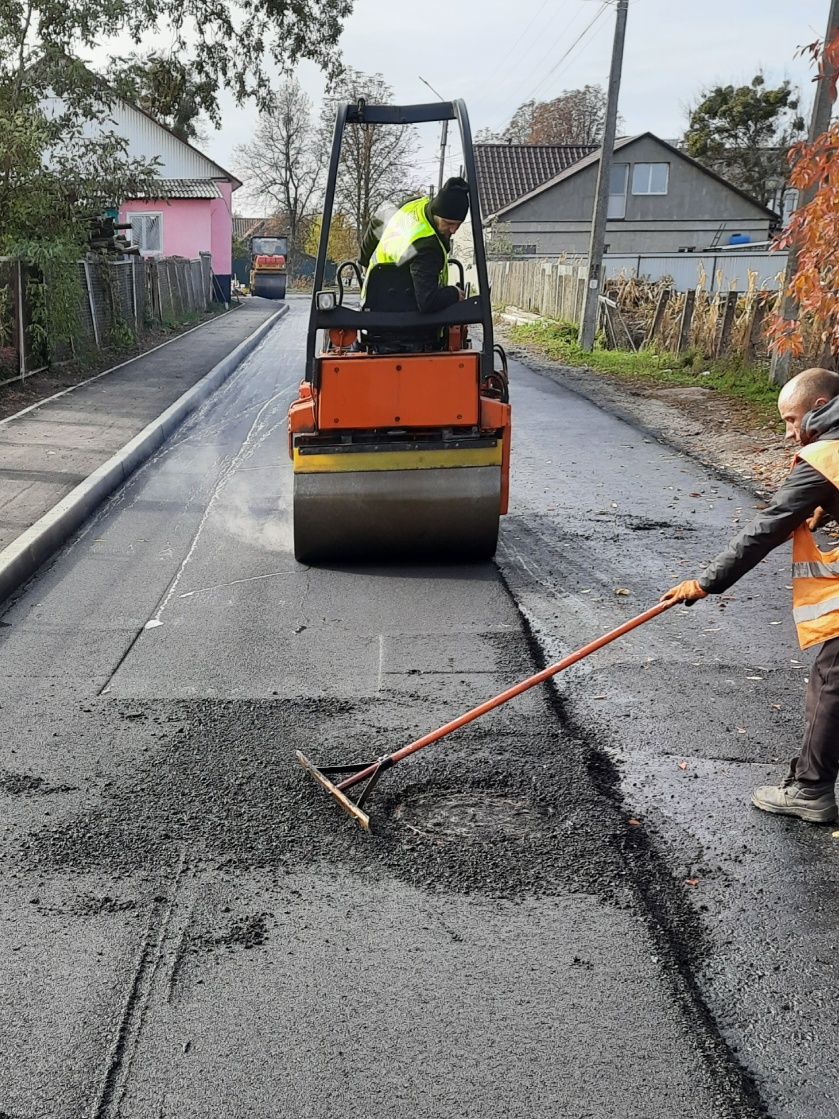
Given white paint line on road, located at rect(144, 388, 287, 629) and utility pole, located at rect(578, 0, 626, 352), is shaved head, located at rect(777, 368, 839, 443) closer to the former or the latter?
white paint line on road, located at rect(144, 388, 287, 629)

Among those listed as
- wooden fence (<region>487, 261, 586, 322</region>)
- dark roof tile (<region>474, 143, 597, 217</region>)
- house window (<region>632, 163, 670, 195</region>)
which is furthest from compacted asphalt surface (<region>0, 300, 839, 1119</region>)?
dark roof tile (<region>474, 143, 597, 217</region>)

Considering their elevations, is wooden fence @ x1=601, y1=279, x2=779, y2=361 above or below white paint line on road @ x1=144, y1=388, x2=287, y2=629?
above

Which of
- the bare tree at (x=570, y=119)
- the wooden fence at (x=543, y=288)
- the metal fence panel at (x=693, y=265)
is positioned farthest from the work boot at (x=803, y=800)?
the bare tree at (x=570, y=119)

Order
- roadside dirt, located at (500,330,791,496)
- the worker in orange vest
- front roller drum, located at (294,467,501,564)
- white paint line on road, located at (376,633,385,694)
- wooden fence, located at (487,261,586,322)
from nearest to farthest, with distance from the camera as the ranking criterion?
the worker in orange vest
white paint line on road, located at (376,633,385,694)
front roller drum, located at (294,467,501,564)
roadside dirt, located at (500,330,791,496)
wooden fence, located at (487,261,586,322)

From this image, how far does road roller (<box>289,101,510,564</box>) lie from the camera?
6578 millimetres

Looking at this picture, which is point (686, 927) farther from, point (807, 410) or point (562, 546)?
point (562, 546)

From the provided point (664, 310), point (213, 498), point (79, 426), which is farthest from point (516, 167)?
point (213, 498)

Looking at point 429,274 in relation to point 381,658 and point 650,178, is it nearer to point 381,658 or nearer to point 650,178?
point 381,658

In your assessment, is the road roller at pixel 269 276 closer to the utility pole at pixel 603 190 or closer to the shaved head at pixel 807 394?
the utility pole at pixel 603 190

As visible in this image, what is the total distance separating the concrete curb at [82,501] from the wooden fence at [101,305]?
209 cm

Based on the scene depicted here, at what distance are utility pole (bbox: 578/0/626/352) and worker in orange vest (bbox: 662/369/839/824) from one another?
18279mm

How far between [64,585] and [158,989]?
418 centimetres

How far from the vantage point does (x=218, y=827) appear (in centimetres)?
380

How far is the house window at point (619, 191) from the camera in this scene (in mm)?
48719
